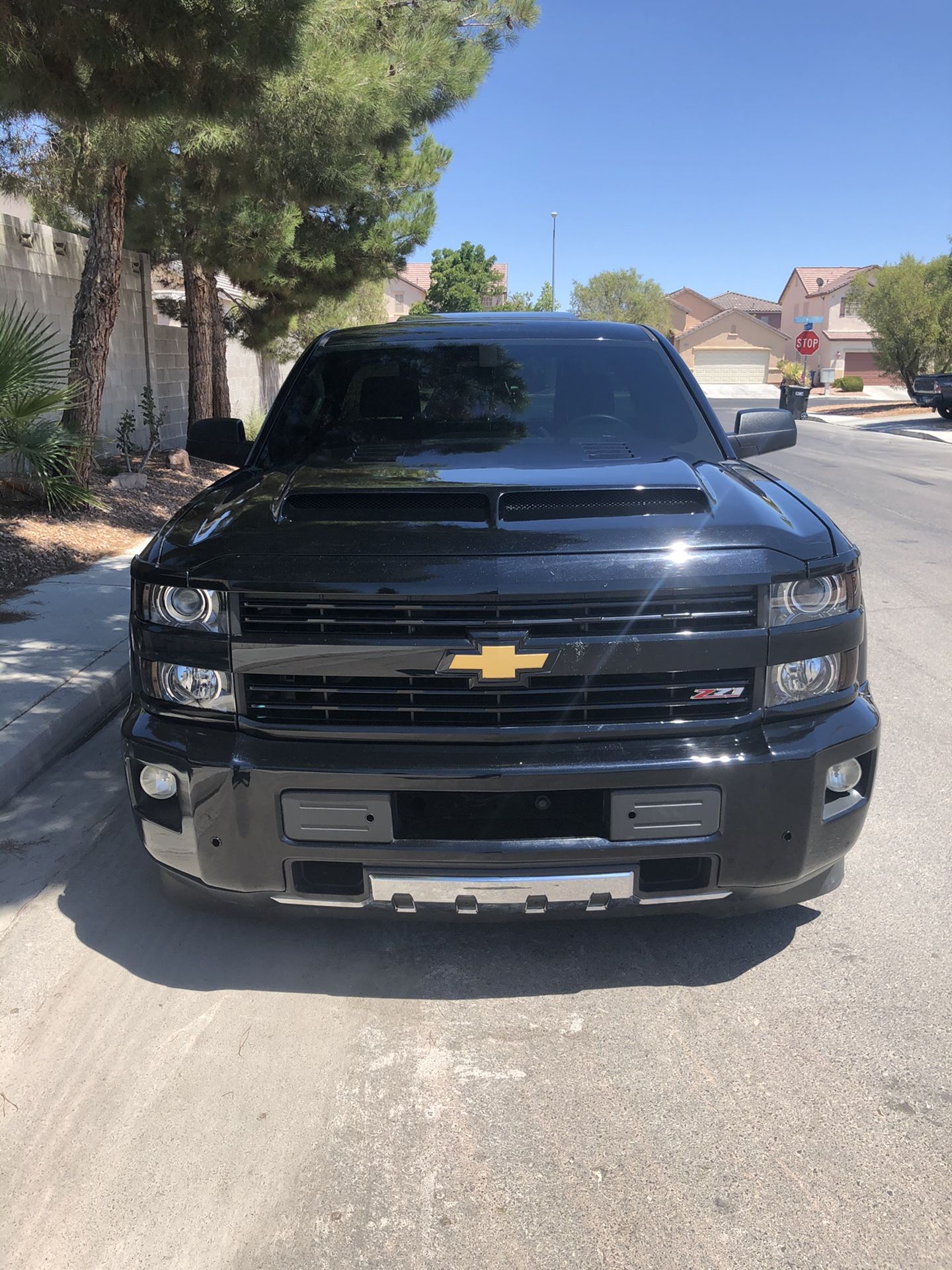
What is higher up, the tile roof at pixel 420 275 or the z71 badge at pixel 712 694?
the tile roof at pixel 420 275

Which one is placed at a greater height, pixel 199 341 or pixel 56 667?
pixel 199 341

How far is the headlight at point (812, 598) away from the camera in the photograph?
9.12 feet

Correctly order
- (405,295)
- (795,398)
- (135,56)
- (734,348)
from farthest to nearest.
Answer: (405,295), (734,348), (795,398), (135,56)

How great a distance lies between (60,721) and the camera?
16.6 ft

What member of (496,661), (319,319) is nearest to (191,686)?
(496,661)

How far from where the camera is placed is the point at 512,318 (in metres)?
4.76

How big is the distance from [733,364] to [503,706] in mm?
82545

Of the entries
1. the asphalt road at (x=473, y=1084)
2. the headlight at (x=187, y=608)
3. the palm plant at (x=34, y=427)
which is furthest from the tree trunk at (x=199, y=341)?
the headlight at (x=187, y=608)

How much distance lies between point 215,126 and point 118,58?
2.76 m

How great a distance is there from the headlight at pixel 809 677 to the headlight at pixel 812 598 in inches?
4.3

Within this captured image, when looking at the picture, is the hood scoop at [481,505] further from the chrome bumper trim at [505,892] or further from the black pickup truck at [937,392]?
the black pickup truck at [937,392]

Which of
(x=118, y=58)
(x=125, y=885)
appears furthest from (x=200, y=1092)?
(x=118, y=58)

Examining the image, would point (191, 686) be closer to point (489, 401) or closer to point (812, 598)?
point (812, 598)

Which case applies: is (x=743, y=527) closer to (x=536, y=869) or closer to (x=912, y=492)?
(x=536, y=869)
